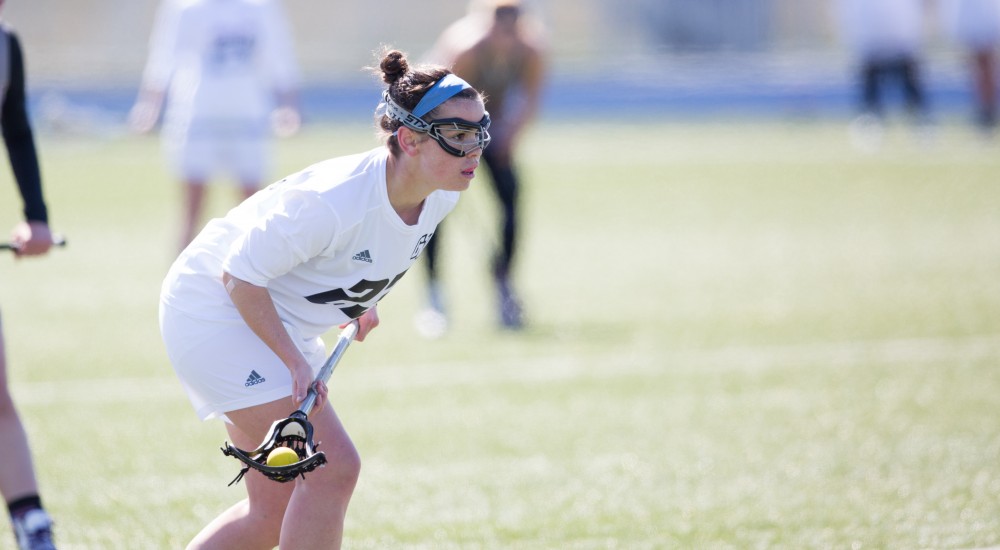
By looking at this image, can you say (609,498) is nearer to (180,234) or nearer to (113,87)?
(180,234)

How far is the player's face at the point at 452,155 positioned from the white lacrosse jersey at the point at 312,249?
163 mm

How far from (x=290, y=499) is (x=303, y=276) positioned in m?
0.70

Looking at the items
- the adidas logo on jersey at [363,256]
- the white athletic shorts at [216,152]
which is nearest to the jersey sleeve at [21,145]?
the adidas logo on jersey at [363,256]

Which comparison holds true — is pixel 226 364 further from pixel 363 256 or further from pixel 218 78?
pixel 218 78

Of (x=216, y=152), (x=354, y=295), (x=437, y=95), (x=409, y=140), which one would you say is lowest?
(x=216, y=152)

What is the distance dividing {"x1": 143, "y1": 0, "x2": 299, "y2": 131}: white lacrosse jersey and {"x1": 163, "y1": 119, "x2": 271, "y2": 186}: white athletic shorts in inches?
3.5

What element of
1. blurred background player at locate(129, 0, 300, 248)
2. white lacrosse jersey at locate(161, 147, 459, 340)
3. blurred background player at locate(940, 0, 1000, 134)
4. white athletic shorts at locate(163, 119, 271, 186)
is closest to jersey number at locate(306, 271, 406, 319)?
white lacrosse jersey at locate(161, 147, 459, 340)

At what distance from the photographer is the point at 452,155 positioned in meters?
3.90

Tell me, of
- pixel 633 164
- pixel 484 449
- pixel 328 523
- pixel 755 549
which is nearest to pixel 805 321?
pixel 484 449

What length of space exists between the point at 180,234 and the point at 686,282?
14.3ft

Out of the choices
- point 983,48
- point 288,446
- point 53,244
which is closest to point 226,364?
point 288,446

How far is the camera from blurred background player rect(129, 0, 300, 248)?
978 centimetres

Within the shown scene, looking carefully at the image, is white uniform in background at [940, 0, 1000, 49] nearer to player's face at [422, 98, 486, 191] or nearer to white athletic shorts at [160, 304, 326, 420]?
player's face at [422, 98, 486, 191]

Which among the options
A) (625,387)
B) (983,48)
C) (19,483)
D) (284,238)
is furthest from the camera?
(983,48)
